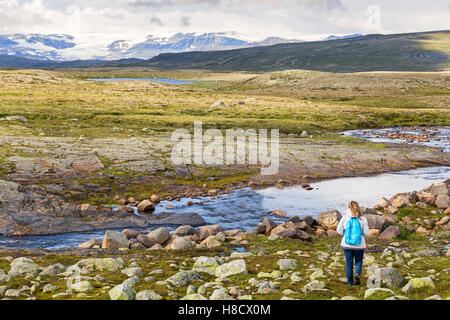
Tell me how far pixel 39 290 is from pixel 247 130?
213 feet

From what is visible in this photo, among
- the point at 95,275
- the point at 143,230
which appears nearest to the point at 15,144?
the point at 143,230

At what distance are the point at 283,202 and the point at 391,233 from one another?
11.6 m

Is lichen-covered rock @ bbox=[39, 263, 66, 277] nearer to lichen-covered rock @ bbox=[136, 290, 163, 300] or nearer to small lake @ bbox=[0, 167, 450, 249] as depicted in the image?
lichen-covered rock @ bbox=[136, 290, 163, 300]

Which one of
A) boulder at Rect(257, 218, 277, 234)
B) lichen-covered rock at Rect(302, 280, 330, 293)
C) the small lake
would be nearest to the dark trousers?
lichen-covered rock at Rect(302, 280, 330, 293)

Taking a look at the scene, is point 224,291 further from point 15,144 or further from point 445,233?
point 15,144

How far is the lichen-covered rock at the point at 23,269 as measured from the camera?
51.6 feet

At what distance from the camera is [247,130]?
253ft

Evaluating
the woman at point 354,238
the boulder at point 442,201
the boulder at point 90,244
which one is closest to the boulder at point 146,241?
the boulder at point 90,244

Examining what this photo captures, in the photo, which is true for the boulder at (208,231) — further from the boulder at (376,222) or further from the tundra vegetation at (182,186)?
the boulder at (376,222)

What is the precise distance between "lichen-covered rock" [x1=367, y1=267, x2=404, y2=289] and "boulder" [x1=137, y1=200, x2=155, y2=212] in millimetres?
21396

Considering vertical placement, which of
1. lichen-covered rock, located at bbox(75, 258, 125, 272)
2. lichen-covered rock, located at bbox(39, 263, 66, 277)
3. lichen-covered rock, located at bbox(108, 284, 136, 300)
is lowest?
lichen-covered rock, located at bbox(75, 258, 125, 272)

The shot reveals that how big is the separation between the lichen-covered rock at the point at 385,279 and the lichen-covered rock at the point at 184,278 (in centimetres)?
630

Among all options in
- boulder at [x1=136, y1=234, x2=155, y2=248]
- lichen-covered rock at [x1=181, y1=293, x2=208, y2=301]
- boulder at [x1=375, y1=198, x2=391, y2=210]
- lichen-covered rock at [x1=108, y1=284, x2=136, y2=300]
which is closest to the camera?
lichen-covered rock at [x1=108, y1=284, x2=136, y2=300]

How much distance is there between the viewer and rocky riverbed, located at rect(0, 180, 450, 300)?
13648 millimetres
